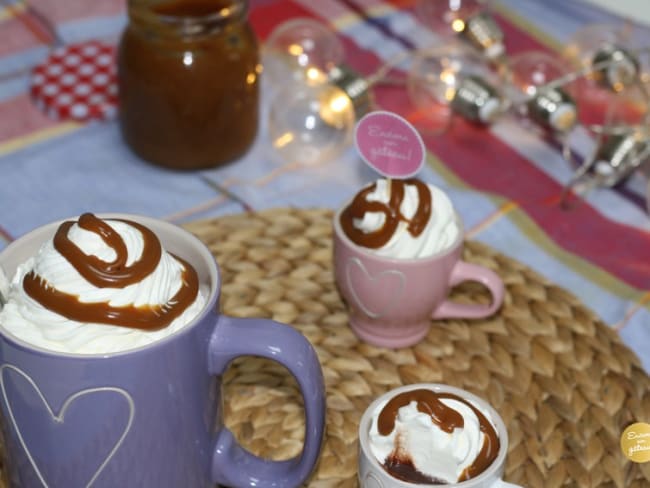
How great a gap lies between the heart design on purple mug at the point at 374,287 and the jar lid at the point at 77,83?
1.77ft

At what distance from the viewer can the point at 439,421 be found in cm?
69

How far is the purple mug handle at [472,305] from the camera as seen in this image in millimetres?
880

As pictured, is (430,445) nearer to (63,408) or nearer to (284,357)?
(284,357)

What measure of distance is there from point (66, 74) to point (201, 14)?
11.4 inches

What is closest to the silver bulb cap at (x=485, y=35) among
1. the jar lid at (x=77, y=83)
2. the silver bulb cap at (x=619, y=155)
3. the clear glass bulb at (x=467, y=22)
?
the clear glass bulb at (x=467, y=22)

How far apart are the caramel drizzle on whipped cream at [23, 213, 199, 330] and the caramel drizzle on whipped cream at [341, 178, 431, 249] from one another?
223 mm

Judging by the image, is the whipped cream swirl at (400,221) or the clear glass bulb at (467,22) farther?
the clear glass bulb at (467,22)

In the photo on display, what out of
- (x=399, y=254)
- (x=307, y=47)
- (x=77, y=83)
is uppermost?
(x=399, y=254)

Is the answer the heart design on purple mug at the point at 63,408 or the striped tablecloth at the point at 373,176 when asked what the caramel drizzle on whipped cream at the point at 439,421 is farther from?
the striped tablecloth at the point at 373,176

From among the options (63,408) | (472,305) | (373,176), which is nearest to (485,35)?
(373,176)

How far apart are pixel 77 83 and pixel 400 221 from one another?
2.11 ft

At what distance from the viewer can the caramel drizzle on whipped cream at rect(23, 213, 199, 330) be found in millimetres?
620

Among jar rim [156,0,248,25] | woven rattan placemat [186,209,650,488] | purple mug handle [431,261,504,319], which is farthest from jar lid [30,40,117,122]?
purple mug handle [431,261,504,319]

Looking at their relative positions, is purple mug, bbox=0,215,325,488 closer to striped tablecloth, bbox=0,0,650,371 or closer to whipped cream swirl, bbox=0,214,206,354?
whipped cream swirl, bbox=0,214,206,354
